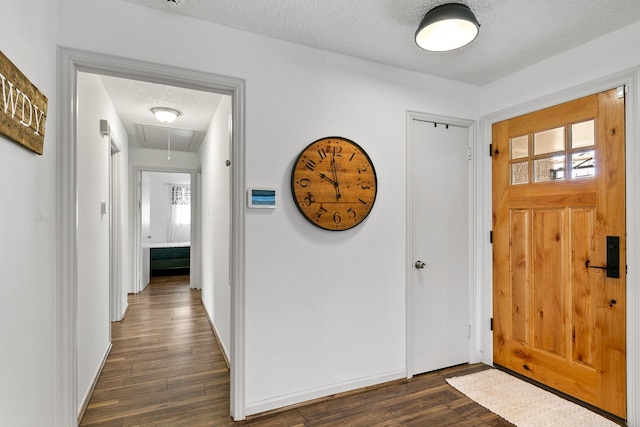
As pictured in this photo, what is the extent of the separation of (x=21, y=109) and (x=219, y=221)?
93.1 inches

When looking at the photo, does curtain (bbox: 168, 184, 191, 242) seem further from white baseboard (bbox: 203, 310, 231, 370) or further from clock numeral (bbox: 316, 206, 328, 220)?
clock numeral (bbox: 316, 206, 328, 220)

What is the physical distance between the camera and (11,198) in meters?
1.23

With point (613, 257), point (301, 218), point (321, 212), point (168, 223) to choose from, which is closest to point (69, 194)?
point (301, 218)

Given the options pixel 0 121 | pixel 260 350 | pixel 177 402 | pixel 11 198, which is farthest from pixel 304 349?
pixel 0 121

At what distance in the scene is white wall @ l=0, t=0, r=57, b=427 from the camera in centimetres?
118

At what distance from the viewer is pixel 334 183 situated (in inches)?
93.2

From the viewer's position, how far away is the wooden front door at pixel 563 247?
2.15 m

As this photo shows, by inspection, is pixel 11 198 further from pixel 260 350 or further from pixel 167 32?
pixel 260 350

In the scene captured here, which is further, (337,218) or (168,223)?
(168,223)

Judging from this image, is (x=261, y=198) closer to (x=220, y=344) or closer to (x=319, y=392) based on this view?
(x=319, y=392)

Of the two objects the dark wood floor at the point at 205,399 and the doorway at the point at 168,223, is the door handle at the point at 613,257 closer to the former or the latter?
the dark wood floor at the point at 205,399

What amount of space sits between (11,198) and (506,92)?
10.9ft

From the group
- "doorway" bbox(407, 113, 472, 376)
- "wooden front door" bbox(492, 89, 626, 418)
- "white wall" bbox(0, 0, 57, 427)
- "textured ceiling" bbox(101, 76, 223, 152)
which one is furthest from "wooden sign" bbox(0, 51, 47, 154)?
"wooden front door" bbox(492, 89, 626, 418)

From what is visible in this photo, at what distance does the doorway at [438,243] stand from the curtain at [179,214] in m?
6.88
